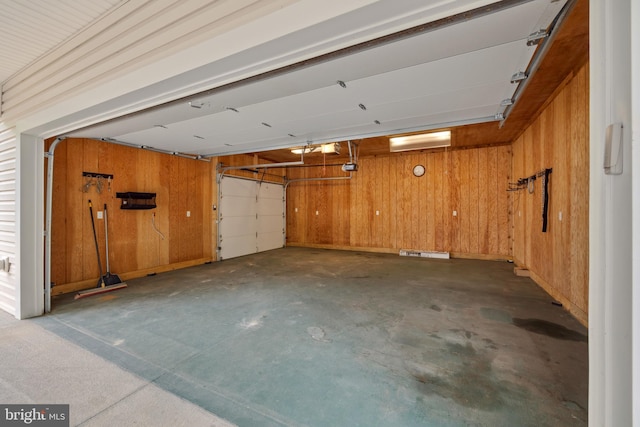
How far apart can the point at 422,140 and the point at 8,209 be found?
6.62 m

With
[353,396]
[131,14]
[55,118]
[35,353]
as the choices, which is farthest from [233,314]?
[131,14]

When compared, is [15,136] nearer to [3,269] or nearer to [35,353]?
[3,269]

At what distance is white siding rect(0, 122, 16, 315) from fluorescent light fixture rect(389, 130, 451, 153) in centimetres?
596

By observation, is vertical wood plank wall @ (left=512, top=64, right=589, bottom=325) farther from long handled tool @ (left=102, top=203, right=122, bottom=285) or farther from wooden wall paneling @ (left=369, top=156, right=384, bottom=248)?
long handled tool @ (left=102, top=203, right=122, bottom=285)

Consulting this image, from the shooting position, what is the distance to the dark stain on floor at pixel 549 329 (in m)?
2.53

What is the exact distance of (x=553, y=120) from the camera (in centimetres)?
365

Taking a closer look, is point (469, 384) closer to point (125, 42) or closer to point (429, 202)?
point (125, 42)

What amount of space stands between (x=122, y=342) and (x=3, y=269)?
2.17 meters

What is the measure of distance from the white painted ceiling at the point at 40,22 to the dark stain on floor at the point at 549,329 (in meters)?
4.80

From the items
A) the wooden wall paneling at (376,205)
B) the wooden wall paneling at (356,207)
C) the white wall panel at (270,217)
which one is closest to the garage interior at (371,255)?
the wooden wall paneling at (376,205)

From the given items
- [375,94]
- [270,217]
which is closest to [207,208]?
[270,217]

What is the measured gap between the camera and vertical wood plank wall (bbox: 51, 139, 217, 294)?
392cm

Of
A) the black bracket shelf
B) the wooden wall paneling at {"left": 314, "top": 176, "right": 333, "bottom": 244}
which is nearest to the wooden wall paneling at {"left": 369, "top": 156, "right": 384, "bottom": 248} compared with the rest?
the wooden wall paneling at {"left": 314, "top": 176, "right": 333, "bottom": 244}

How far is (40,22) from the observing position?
2105mm
